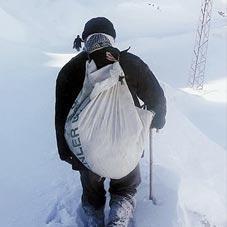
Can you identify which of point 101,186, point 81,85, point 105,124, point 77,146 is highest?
point 81,85

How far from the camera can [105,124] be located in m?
2.71

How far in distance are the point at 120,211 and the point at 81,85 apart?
2.53 feet

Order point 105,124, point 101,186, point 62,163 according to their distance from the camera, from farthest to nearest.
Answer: point 62,163 < point 101,186 < point 105,124

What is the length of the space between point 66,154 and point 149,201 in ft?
2.83

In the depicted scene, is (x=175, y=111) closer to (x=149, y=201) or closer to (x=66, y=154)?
(x=149, y=201)

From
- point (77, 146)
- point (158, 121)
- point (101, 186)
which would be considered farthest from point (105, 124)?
point (101, 186)

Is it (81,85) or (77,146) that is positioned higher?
(81,85)

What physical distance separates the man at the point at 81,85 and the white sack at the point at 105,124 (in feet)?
0.25

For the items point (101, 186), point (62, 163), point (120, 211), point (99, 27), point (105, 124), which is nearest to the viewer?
point (105, 124)

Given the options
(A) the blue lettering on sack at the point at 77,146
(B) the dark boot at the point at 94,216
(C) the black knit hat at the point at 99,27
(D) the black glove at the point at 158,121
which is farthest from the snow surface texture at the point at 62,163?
(C) the black knit hat at the point at 99,27

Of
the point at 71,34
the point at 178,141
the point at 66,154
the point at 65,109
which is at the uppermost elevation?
the point at 71,34

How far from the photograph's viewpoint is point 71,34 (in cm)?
1950

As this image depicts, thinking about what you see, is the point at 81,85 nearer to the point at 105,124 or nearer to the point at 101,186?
the point at 105,124

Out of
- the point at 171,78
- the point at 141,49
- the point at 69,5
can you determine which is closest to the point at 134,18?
the point at 69,5
